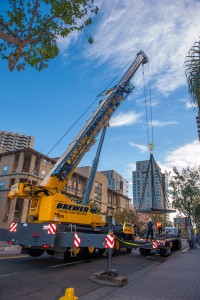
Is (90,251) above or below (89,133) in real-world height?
below

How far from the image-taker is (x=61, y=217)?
1152 cm

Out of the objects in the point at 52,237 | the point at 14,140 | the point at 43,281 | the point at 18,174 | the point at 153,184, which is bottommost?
the point at 43,281

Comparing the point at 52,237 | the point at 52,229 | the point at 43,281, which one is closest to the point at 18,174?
the point at 52,229

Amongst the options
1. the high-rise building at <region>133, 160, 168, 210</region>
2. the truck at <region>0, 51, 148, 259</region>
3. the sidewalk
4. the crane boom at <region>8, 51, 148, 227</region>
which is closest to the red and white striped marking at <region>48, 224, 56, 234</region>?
the truck at <region>0, 51, 148, 259</region>

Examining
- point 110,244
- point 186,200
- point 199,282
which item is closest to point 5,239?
point 110,244

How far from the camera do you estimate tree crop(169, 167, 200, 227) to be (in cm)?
3047

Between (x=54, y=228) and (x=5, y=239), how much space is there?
319 centimetres

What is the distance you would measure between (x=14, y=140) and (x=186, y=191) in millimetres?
157323

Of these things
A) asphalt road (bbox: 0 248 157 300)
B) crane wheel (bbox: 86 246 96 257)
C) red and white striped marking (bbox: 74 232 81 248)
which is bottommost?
asphalt road (bbox: 0 248 157 300)

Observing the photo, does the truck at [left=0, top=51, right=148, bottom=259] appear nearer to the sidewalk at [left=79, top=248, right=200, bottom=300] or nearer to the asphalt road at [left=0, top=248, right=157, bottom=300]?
the asphalt road at [left=0, top=248, right=157, bottom=300]

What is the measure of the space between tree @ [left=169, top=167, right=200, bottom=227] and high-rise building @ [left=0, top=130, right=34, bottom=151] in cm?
14684

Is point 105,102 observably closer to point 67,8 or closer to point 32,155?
point 67,8

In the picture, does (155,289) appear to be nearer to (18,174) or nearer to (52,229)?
(52,229)

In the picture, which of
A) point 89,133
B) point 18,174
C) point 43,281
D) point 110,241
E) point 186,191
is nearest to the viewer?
point 43,281
